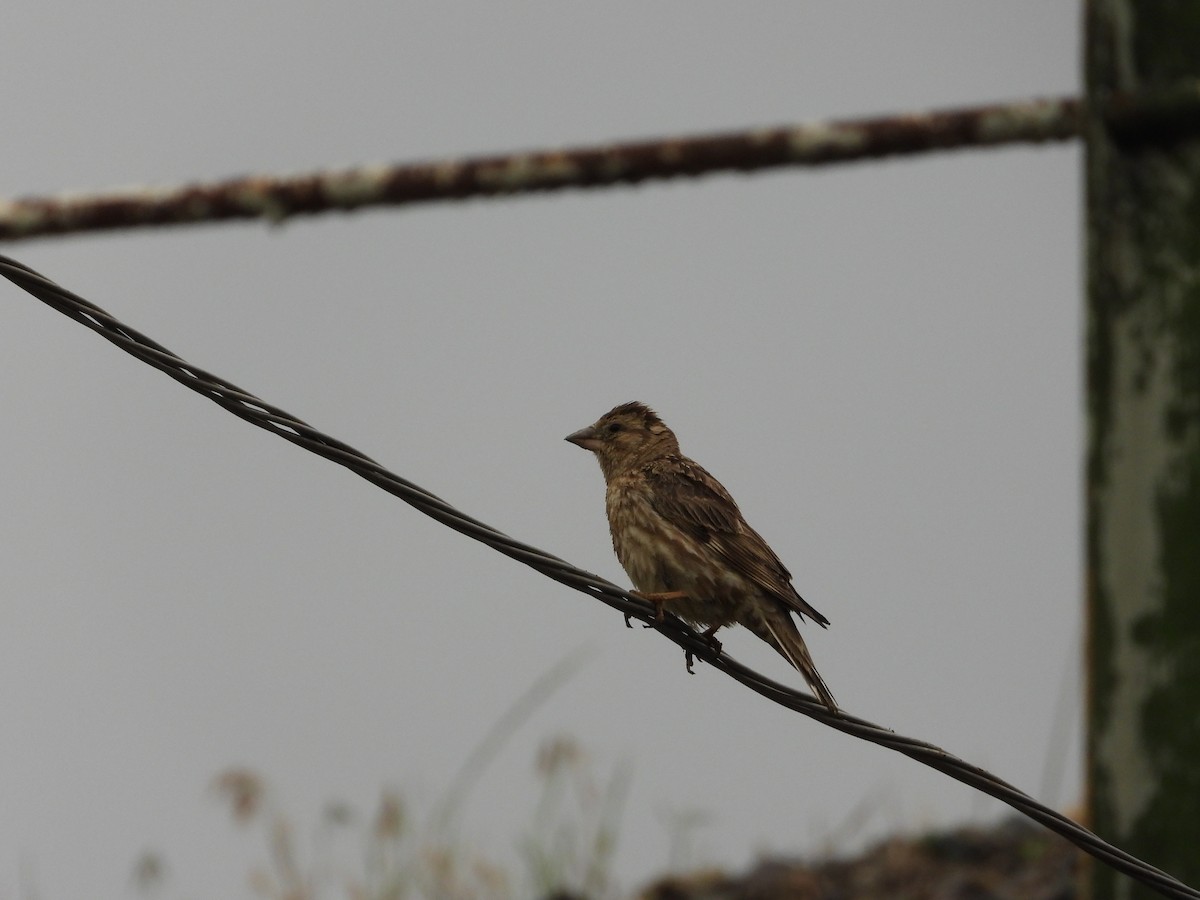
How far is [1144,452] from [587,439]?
2.35 m

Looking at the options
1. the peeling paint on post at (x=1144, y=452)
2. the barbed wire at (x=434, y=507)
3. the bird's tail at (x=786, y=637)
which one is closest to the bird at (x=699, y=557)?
the bird's tail at (x=786, y=637)

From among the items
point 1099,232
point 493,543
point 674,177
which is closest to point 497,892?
point 674,177

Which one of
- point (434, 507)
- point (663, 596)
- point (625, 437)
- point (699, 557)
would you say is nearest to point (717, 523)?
point (699, 557)

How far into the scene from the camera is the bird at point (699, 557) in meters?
5.70

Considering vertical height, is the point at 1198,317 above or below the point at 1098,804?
above

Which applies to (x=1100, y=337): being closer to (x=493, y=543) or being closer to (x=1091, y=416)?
(x=1091, y=416)

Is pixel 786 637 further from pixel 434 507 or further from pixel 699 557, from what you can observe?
pixel 434 507

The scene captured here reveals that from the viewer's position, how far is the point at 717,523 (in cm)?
592

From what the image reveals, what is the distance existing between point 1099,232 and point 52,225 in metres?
4.51

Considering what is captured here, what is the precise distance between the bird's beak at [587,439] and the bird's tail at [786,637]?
1.25m

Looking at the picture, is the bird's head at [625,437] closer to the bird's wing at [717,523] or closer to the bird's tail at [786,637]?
the bird's wing at [717,523]

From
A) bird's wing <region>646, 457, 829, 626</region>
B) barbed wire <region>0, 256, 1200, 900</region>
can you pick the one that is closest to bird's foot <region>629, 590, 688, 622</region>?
bird's wing <region>646, 457, 829, 626</region>

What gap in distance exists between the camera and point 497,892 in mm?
7977

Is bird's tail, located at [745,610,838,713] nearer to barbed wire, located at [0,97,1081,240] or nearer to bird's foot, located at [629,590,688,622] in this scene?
bird's foot, located at [629,590,688,622]
